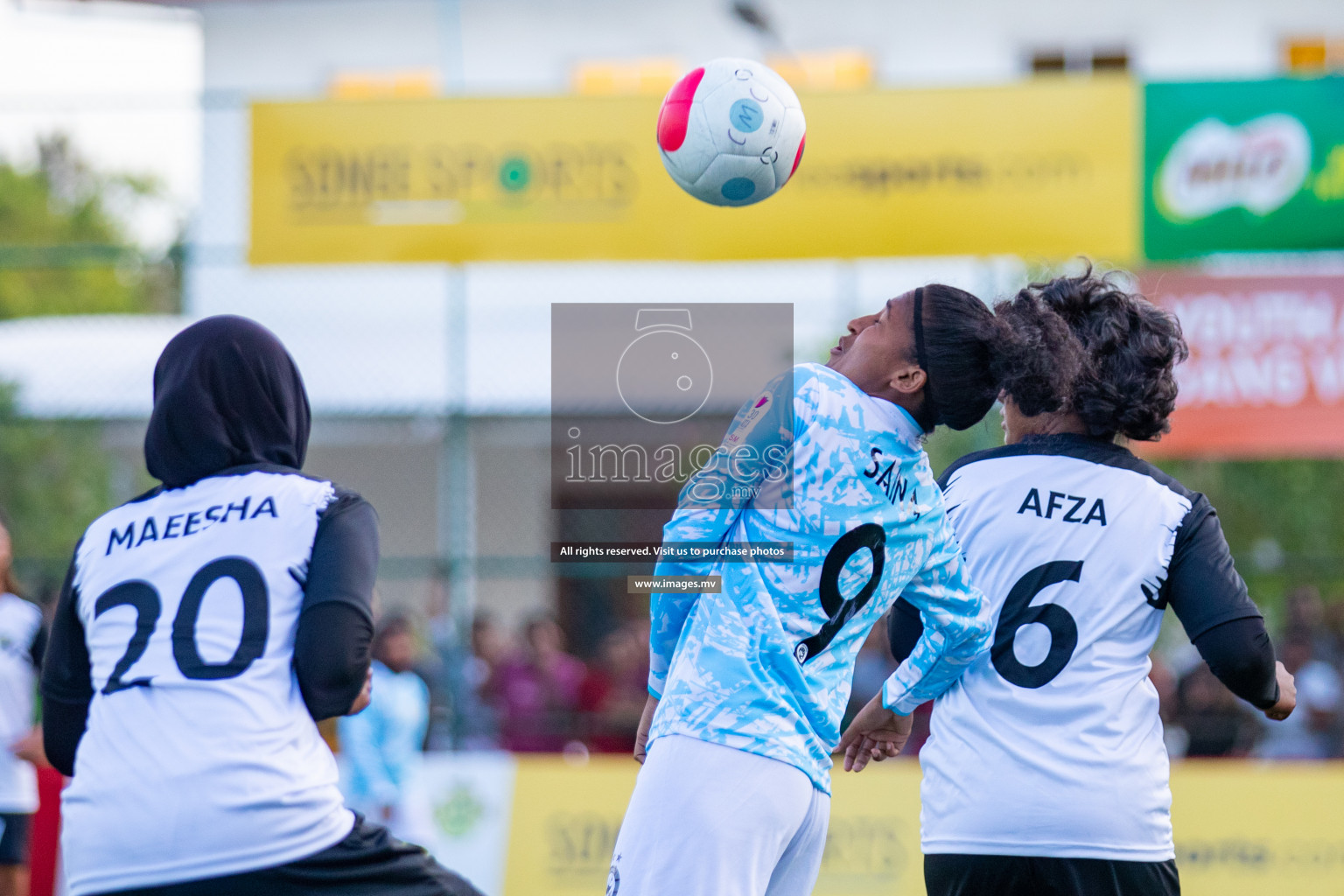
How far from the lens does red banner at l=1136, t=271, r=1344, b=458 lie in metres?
7.00

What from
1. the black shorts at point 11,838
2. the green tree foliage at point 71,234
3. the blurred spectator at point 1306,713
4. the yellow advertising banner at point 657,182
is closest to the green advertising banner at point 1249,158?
the yellow advertising banner at point 657,182

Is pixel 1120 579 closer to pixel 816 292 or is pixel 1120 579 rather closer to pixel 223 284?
pixel 816 292

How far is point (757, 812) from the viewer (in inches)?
92.0

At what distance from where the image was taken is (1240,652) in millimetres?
2670

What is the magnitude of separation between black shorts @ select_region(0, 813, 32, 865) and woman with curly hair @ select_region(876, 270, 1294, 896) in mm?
4316

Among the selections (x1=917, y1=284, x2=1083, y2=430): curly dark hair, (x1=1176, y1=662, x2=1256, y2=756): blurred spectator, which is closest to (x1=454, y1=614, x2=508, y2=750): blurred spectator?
(x1=1176, y1=662, x2=1256, y2=756): blurred spectator

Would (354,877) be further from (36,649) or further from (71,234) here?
(71,234)

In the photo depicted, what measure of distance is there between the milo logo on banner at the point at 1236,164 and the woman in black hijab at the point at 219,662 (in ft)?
18.4

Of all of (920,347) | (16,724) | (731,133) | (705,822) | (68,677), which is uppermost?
(731,133)

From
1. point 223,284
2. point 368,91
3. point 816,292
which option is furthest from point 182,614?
point 368,91

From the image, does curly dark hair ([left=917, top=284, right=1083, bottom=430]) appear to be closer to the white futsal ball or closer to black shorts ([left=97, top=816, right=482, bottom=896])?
black shorts ([left=97, top=816, right=482, bottom=896])

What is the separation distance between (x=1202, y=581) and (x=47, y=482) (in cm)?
2051

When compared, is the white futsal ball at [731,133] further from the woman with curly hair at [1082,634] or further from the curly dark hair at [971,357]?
the curly dark hair at [971,357]
